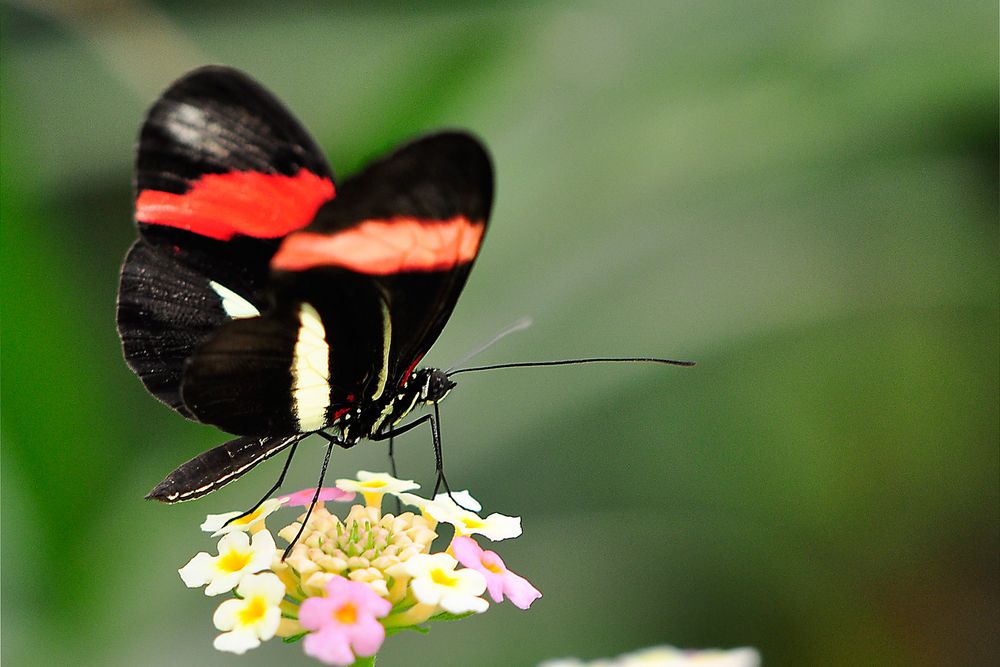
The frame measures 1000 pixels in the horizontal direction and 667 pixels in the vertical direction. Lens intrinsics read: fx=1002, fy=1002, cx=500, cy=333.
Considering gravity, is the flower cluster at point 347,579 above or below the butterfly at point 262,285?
below

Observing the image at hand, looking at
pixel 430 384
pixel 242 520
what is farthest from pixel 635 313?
pixel 242 520

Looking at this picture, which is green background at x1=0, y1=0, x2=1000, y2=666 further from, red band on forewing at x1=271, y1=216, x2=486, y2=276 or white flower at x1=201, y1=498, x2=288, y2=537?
red band on forewing at x1=271, y1=216, x2=486, y2=276

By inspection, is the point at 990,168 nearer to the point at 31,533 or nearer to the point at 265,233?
the point at 265,233

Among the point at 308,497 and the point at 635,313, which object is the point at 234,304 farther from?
the point at 635,313

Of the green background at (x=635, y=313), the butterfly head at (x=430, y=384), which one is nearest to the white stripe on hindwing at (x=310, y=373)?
the butterfly head at (x=430, y=384)

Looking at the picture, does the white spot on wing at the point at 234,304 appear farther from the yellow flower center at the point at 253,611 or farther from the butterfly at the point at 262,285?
the yellow flower center at the point at 253,611

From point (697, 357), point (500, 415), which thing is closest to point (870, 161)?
point (697, 357)
